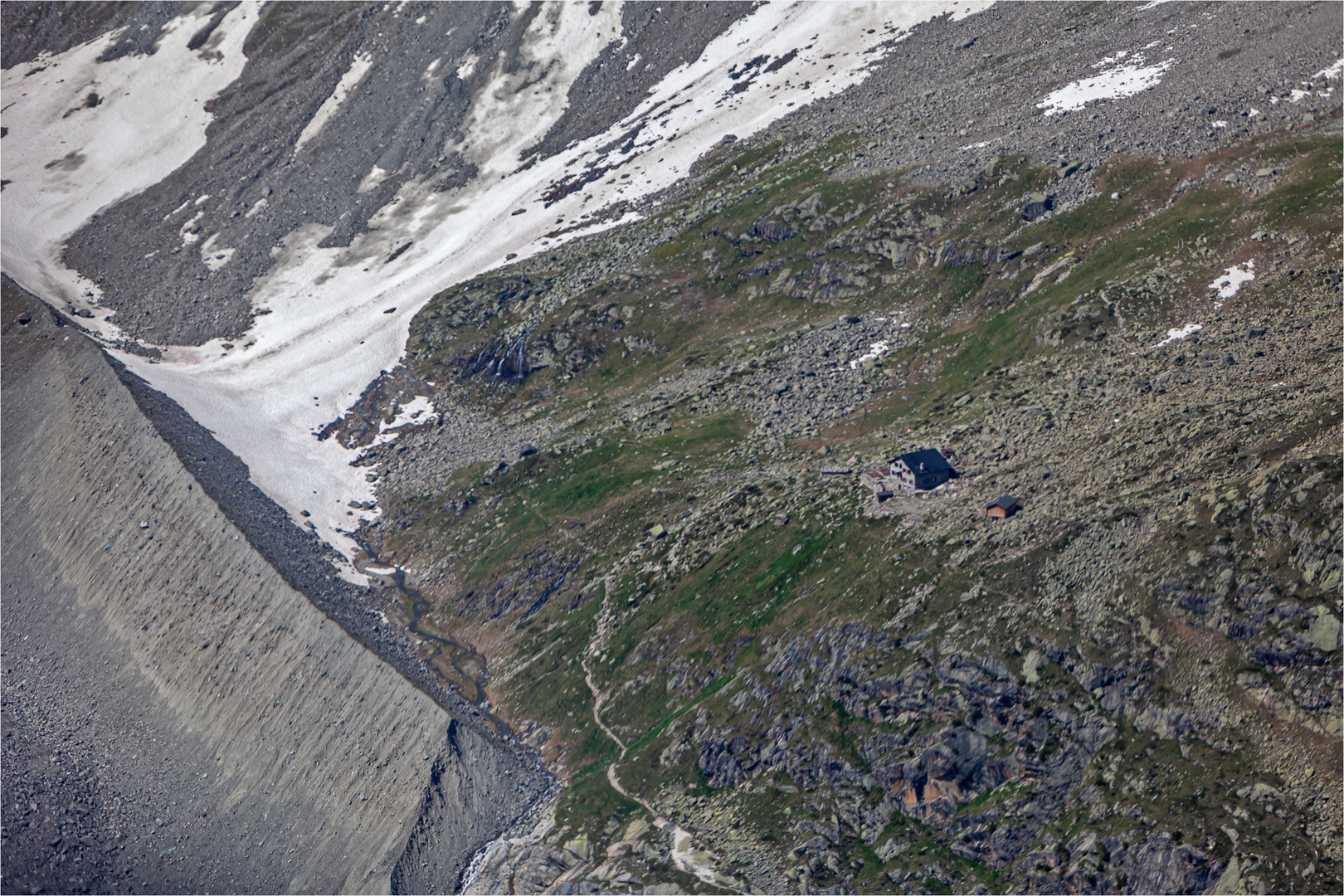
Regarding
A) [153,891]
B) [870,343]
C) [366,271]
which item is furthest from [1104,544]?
[366,271]

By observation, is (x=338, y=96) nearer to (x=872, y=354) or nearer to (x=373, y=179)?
(x=373, y=179)

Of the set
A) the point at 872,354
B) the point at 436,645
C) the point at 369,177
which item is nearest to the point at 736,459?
the point at 872,354

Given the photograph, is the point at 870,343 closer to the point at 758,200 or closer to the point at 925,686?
the point at 758,200

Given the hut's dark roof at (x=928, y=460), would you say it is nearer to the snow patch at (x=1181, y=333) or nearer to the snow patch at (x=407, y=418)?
the snow patch at (x=1181, y=333)

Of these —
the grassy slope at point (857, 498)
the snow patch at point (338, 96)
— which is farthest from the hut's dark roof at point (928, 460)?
the snow patch at point (338, 96)

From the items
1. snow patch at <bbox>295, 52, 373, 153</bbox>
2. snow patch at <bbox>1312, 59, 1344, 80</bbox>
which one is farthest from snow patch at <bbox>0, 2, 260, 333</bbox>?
snow patch at <bbox>1312, 59, 1344, 80</bbox>
